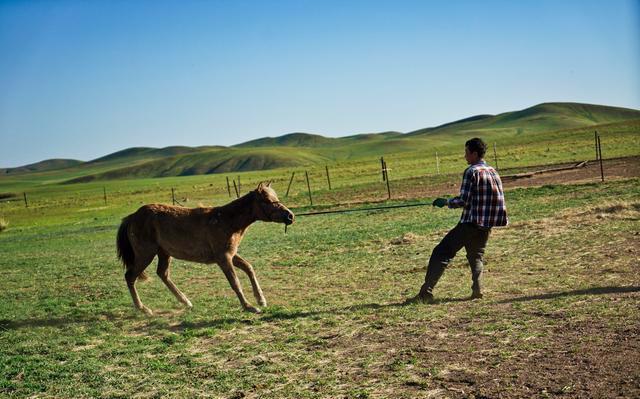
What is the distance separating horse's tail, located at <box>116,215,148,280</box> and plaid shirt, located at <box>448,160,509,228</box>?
6096 millimetres

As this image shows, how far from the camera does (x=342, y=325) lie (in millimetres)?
7812

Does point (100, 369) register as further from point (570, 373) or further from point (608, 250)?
point (608, 250)

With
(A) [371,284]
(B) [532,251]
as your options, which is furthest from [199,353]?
(B) [532,251]

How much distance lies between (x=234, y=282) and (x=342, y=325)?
2.32 m

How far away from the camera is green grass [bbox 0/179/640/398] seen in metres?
5.80

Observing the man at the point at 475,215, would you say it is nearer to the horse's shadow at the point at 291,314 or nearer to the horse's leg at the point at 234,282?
the horse's shadow at the point at 291,314

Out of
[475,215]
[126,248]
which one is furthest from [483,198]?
[126,248]

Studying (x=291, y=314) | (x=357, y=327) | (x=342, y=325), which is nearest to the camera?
(x=357, y=327)

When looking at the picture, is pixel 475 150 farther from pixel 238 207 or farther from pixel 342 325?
pixel 238 207

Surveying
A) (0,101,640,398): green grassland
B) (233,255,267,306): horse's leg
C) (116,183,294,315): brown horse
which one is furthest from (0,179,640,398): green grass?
(116,183,294,315): brown horse

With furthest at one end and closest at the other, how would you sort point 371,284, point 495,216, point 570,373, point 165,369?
point 371,284 → point 495,216 → point 165,369 → point 570,373

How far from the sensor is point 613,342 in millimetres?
6016

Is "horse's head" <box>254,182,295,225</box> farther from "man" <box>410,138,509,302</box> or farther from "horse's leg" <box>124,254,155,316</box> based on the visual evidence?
"man" <box>410,138,509,302</box>

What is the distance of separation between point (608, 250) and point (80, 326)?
10.1m
